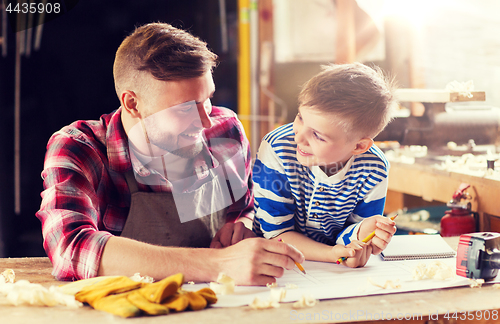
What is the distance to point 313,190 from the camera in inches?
46.2

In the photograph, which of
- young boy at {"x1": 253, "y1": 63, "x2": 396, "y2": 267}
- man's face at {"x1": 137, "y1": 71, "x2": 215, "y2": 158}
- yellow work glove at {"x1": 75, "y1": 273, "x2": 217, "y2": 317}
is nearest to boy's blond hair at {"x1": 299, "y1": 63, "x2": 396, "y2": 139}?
young boy at {"x1": 253, "y1": 63, "x2": 396, "y2": 267}

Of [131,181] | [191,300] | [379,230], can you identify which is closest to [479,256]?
[379,230]

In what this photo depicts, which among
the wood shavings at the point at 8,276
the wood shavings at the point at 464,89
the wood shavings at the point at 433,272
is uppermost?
the wood shavings at the point at 464,89

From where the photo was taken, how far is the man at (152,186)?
3.01ft

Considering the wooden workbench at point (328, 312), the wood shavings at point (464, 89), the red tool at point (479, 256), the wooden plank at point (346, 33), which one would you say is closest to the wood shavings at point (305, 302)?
the wooden workbench at point (328, 312)

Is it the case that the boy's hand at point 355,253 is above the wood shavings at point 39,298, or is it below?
below

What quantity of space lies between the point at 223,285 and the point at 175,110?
49 cm

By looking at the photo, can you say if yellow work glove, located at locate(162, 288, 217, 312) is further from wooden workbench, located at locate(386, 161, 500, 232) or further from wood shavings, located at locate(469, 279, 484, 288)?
wooden workbench, located at locate(386, 161, 500, 232)

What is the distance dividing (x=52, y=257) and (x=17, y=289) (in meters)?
0.15

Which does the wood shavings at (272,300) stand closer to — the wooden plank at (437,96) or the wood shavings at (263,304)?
the wood shavings at (263,304)

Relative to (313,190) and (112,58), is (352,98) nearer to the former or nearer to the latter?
(313,190)

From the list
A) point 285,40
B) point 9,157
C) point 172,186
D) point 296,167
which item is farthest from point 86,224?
point 285,40

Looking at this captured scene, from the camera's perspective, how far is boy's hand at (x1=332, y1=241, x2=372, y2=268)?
102 centimetres

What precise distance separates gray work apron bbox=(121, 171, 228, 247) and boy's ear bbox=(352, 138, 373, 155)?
46 cm
